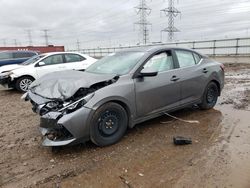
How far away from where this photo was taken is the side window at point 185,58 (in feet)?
16.6

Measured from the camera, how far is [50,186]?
A: 286 cm

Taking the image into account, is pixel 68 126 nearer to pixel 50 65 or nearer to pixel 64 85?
pixel 64 85

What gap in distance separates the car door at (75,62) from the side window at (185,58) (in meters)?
5.20

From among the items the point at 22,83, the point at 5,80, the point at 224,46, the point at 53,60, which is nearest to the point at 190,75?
the point at 53,60

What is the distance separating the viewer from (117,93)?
3.82 metres

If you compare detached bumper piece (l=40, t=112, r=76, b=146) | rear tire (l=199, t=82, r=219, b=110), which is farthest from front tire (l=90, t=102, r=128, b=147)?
rear tire (l=199, t=82, r=219, b=110)

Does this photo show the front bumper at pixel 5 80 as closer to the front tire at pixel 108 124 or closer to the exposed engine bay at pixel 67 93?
the exposed engine bay at pixel 67 93

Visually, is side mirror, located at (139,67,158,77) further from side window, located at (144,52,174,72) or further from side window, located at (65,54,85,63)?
side window, located at (65,54,85,63)

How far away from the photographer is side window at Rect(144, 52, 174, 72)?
449cm

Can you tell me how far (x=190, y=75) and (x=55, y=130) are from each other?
3051 millimetres

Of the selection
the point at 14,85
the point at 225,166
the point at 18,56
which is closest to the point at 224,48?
the point at 18,56

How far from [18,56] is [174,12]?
96.5 feet

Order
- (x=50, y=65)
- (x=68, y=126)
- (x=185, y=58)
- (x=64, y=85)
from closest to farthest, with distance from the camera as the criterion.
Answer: (x=68, y=126)
(x=64, y=85)
(x=185, y=58)
(x=50, y=65)

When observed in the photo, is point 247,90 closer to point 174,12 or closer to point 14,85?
point 14,85
